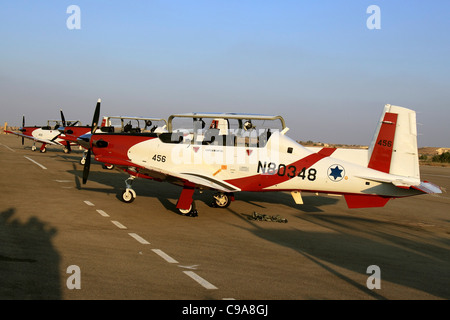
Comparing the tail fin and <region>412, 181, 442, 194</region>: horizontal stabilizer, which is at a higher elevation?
the tail fin

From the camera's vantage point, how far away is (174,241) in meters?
9.34

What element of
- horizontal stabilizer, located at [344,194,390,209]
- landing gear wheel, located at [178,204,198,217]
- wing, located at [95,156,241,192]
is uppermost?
wing, located at [95,156,241,192]

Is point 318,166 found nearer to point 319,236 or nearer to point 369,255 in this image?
point 319,236

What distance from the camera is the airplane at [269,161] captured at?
12445 millimetres

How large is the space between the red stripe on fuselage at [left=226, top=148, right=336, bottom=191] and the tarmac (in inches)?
37.3

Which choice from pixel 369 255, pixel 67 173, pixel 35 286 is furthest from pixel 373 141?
pixel 67 173

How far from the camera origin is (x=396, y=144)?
12.5 m

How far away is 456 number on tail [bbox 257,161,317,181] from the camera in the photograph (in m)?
12.8

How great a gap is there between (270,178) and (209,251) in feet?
16.1
